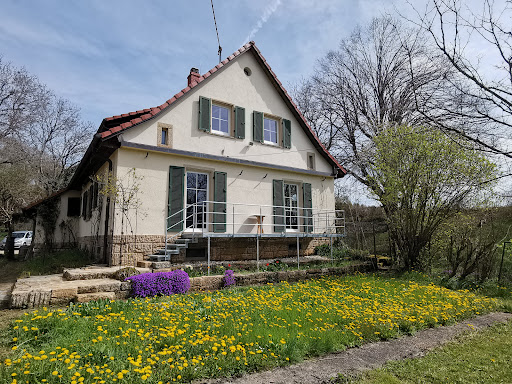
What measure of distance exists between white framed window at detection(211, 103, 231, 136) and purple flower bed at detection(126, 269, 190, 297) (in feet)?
19.5

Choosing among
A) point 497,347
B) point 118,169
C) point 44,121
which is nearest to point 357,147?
point 118,169

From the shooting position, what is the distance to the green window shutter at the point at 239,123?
11.9 m

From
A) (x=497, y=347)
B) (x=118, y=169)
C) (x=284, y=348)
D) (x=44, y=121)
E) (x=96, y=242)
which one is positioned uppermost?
(x=44, y=121)

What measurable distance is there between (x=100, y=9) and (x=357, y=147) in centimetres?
1651

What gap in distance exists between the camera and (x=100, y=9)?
18.8 feet

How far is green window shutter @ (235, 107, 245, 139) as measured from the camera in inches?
467

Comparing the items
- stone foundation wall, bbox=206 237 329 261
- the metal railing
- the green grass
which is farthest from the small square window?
the green grass

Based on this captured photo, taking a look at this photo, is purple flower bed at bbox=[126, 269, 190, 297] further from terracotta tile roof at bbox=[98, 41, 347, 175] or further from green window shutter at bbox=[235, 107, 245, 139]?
green window shutter at bbox=[235, 107, 245, 139]

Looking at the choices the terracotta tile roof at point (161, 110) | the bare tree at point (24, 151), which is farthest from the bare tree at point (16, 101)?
the terracotta tile roof at point (161, 110)

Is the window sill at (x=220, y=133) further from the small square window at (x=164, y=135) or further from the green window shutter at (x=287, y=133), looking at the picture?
the green window shutter at (x=287, y=133)

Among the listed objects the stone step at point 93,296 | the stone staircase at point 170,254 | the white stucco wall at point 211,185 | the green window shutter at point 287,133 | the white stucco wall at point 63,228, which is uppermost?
the green window shutter at point 287,133

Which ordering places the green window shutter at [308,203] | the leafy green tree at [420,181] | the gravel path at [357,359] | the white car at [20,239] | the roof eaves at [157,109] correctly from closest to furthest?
1. the gravel path at [357,359]
2. the roof eaves at [157,109]
3. the leafy green tree at [420,181]
4. the green window shutter at [308,203]
5. the white car at [20,239]

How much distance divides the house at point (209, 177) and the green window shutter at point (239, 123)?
44 millimetres

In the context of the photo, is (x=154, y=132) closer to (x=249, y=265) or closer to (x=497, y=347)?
(x=249, y=265)
